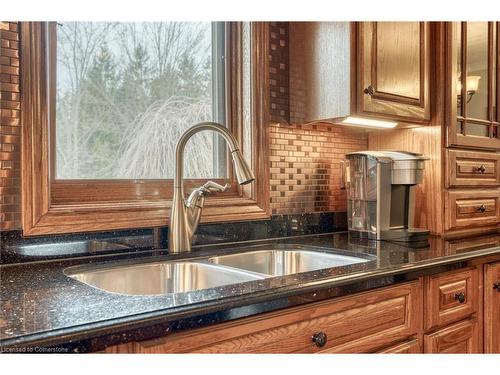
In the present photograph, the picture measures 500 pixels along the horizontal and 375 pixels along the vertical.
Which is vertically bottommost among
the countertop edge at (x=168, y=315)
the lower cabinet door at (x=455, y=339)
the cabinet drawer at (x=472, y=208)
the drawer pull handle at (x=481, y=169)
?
the lower cabinet door at (x=455, y=339)

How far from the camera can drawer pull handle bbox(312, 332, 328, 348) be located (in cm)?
103

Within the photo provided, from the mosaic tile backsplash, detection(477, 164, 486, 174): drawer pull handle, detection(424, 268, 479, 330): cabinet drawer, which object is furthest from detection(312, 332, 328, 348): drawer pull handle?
detection(477, 164, 486, 174): drawer pull handle

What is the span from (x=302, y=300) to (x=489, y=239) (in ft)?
3.99

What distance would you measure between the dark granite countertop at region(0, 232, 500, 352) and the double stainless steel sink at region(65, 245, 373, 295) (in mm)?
39

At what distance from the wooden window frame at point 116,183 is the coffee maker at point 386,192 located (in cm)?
37

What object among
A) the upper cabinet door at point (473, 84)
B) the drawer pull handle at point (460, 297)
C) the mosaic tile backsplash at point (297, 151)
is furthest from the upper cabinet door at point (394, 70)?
the drawer pull handle at point (460, 297)

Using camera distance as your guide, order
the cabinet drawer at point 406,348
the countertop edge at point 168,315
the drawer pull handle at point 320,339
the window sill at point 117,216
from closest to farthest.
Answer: the countertop edge at point 168,315, the drawer pull handle at point 320,339, the cabinet drawer at point 406,348, the window sill at point 117,216

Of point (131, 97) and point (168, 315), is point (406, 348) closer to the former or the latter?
point (168, 315)

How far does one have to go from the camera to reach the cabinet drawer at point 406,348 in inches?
47.4

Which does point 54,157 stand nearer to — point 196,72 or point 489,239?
point 196,72

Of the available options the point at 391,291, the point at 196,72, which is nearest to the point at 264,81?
the point at 196,72

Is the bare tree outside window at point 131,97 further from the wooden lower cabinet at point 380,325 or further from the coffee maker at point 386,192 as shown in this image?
the wooden lower cabinet at point 380,325

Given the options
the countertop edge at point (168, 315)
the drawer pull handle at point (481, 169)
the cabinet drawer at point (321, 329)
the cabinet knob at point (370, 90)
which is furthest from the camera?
the drawer pull handle at point (481, 169)

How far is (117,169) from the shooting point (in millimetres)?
1557
